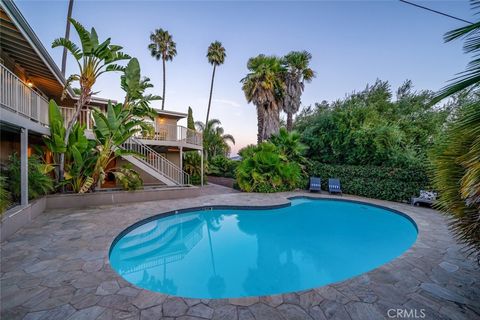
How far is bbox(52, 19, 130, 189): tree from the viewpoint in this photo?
23.1 ft

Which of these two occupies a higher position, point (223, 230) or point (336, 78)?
point (336, 78)

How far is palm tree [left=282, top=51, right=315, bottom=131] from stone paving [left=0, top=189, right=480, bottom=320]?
515 inches

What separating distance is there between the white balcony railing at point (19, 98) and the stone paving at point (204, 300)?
3.47 meters

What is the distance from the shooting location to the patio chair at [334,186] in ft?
40.5

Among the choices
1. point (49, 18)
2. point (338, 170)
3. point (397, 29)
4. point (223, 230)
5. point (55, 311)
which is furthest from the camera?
point (338, 170)

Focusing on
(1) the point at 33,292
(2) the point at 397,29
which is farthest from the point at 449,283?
(2) the point at 397,29

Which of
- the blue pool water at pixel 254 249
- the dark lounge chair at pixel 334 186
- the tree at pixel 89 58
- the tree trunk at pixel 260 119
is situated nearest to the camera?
the blue pool water at pixel 254 249

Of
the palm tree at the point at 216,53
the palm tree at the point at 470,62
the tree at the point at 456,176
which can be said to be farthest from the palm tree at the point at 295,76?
the palm tree at the point at 470,62

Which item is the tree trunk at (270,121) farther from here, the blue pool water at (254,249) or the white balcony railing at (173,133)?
the blue pool water at (254,249)

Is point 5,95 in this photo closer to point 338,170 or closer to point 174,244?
point 174,244

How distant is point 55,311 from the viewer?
8.62ft

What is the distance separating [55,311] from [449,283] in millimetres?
5797

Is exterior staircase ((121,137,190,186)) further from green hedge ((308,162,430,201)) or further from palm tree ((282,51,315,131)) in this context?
palm tree ((282,51,315,131))

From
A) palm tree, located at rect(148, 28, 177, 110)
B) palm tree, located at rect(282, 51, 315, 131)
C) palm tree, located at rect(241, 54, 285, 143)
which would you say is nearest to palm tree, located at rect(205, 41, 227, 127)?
palm tree, located at rect(148, 28, 177, 110)
